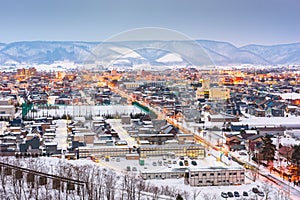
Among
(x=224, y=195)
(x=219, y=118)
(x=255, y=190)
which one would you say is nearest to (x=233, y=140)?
(x=219, y=118)

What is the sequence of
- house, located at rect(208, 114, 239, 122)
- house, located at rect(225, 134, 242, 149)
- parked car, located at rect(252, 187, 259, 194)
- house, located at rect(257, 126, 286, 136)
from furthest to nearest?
house, located at rect(208, 114, 239, 122) < house, located at rect(257, 126, 286, 136) < house, located at rect(225, 134, 242, 149) < parked car, located at rect(252, 187, 259, 194)

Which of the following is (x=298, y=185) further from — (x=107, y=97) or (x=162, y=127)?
(x=107, y=97)

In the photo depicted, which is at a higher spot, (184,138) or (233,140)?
(184,138)

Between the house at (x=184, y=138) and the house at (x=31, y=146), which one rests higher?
the house at (x=184, y=138)

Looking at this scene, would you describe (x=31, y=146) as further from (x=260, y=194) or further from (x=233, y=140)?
(x=260, y=194)

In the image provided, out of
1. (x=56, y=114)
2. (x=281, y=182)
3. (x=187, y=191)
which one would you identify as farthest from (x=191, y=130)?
(x=56, y=114)

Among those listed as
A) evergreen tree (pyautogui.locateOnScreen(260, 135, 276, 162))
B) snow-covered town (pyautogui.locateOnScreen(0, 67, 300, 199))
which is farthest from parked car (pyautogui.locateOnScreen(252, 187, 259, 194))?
evergreen tree (pyautogui.locateOnScreen(260, 135, 276, 162))

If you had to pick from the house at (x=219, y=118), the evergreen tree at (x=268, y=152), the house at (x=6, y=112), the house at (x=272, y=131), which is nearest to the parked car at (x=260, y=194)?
the evergreen tree at (x=268, y=152)

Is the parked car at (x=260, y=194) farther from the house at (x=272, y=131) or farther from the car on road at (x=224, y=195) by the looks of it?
the house at (x=272, y=131)

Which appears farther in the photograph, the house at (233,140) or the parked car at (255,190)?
the house at (233,140)

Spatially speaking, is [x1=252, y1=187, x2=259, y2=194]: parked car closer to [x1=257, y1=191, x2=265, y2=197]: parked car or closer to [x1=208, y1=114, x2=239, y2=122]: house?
[x1=257, y1=191, x2=265, y2=197]: parked car


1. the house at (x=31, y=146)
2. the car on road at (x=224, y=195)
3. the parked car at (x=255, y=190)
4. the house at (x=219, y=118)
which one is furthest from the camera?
the house at (x=219, y=118)

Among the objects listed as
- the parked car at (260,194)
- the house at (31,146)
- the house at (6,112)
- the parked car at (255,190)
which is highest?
the house at (6,112)

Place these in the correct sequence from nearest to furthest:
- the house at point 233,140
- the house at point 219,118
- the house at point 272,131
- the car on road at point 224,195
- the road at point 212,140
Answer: the car on road at point 224,195
the road at point 212,140
the house at point 233,140
the house at point 272,131
the house at point 219,118
